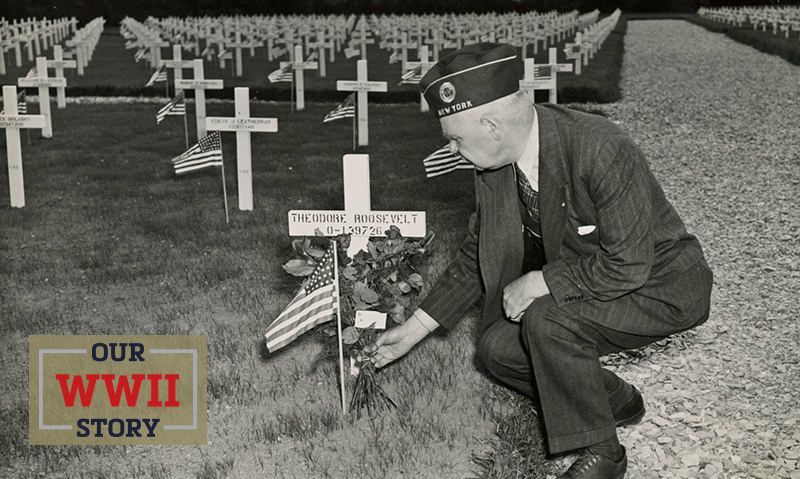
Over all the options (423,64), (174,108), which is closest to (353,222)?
(174,108)

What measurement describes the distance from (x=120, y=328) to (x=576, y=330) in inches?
121

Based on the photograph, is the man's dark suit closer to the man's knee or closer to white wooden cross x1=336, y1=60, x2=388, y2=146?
the man's knee

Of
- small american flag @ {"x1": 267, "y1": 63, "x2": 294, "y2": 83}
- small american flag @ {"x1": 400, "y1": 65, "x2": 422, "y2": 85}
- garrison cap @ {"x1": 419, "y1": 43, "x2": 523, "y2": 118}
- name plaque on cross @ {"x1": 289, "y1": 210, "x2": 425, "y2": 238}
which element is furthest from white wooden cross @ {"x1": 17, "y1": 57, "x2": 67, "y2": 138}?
garrison cap @ {"x1": 419, "y1": 43, "x2": 523, "y2": 118}

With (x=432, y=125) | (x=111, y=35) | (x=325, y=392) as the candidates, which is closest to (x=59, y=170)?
(x=432, y=125)

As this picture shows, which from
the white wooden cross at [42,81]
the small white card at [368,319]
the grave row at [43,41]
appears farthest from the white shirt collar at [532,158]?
the grave row at [43,41]

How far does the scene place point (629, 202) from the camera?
331 cm

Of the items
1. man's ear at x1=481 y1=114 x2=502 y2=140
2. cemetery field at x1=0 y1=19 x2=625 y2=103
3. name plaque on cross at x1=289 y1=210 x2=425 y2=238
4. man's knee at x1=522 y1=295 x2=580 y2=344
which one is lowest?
cemetery field at x1=0 y1=19 x2=625 y2=103

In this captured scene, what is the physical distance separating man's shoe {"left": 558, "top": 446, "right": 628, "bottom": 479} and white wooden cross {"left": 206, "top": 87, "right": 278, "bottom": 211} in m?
5.15

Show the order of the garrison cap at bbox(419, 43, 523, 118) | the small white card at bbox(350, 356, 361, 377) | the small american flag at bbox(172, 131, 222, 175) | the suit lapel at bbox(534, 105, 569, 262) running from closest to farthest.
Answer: the garrison cap at bbox(419, 43, 523, 118), the suit lapel at bbox(534, 105, 569, 262), the small white card at bbox(350, 356, 361, 377), the small american flag at bbox(172, 131, 222, 175)

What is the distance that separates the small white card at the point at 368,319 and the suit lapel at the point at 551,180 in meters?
0.97

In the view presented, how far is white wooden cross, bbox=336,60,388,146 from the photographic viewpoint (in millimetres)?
11922

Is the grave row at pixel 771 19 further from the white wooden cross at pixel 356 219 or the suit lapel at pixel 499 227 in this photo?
the suit lapel at pixel 499 227

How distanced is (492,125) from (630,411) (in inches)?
58.8

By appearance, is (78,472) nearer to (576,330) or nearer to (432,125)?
(576,330)
